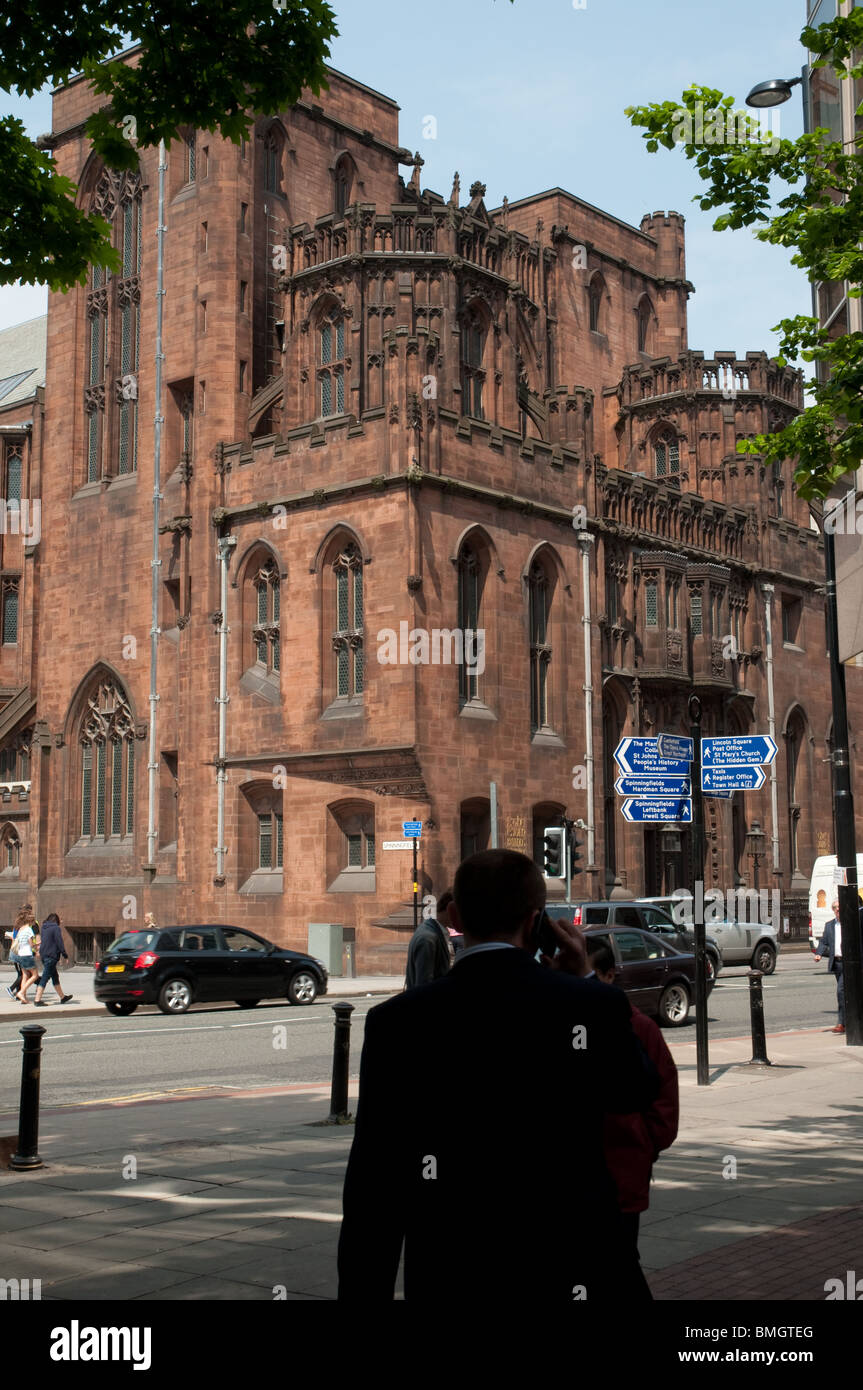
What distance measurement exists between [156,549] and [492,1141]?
3891cm

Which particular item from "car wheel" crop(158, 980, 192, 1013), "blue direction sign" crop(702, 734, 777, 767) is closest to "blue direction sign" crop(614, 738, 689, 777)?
"blue direction sign" crop(702, 734, 777, 767)

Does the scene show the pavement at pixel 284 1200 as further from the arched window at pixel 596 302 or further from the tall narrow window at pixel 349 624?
the arched window at pixel 596 302

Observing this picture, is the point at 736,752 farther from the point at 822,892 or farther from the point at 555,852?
the point at 822,892

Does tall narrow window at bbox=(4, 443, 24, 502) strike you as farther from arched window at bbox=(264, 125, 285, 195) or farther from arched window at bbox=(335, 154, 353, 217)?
arched window at bbox=(335, 154, 353, 217)

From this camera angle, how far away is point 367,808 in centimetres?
3500

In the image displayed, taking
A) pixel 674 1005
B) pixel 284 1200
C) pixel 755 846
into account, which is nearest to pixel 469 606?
pixel 755 846

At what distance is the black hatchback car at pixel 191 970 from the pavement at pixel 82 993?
1014 millimetres

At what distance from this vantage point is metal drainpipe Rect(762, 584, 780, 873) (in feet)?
154

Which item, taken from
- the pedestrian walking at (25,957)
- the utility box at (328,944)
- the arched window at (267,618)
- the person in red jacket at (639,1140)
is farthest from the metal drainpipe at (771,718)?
the person in red jacket at (639,1140)

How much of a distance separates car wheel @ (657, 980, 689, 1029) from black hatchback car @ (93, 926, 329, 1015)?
7380 mm

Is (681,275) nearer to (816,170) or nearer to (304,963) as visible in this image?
(304,963)

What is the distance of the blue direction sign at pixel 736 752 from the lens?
14.6 m

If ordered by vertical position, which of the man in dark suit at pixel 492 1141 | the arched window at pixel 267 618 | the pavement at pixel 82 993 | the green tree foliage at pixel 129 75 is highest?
the arched window at pixel 267 618
